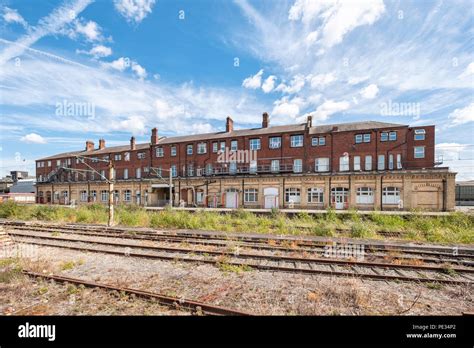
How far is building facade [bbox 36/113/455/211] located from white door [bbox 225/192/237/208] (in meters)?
0.14

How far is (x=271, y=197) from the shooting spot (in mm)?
26844

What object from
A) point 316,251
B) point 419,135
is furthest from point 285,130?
point 316,251

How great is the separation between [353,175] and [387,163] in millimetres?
5439

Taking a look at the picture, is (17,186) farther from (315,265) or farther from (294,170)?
(315,265)

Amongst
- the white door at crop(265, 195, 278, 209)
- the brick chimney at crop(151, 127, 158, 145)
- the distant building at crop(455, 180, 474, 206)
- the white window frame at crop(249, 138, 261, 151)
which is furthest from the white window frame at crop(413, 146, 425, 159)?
the brick chimney at crop(151, 127, 158, 145)

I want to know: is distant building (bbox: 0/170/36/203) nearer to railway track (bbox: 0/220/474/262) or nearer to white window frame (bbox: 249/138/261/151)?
white window frame (bbox: 249/138/261/151)

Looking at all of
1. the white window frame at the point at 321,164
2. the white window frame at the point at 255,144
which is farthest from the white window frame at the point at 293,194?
the white window frame at the point at 255,144

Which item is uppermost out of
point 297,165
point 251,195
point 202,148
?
point 202,148

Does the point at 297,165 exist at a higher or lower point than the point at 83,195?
higher

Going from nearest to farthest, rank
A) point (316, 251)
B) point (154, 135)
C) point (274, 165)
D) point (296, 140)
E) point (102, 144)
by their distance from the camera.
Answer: point (316, 251) → point (296, 140) → point (274, 165) → point (154, 135) → point (102, 144)

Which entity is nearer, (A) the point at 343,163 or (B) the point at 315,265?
(B) the point at 315,265

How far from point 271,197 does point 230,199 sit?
5.83m

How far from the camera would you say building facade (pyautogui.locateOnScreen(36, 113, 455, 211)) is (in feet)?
75.5

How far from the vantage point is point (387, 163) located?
25391 mm
